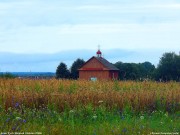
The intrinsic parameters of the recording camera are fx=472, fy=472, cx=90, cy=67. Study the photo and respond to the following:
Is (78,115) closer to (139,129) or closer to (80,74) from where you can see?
(139,129)

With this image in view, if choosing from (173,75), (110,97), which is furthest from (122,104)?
(173,75)

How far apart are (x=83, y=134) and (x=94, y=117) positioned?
2834 mm

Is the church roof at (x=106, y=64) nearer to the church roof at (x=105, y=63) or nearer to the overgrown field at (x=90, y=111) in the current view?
the church roof at (x=105, y=63)

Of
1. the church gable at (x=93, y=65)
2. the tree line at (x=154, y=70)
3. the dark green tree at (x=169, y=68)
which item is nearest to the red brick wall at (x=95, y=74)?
the church gable at (x=93, y=65)

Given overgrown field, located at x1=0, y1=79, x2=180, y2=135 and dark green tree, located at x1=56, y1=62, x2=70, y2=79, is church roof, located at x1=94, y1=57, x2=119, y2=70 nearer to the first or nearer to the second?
dark green tree, located at x1=56, y1=62, x2=70, y2=79

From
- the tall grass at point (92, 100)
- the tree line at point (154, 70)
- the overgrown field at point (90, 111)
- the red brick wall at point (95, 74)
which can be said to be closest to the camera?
the overgrown field at point (90, 111)

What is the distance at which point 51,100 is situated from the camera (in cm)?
1650

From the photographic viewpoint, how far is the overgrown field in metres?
10.8

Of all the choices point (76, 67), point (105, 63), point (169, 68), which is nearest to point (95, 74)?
point (105, 63)

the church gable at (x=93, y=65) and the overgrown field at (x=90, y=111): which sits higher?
the church gable at (x=93, y=65)

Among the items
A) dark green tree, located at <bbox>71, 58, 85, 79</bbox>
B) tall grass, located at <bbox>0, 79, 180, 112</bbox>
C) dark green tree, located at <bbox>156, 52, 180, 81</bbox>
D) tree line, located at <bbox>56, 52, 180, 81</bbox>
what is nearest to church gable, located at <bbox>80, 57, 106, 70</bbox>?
dark green tree, located at <bbox>71, 58, 85, 79</bbox>

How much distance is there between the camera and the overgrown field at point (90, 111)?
10.8 m

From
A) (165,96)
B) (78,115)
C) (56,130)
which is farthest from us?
(165,96)

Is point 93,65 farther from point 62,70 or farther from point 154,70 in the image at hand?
point 154,70
